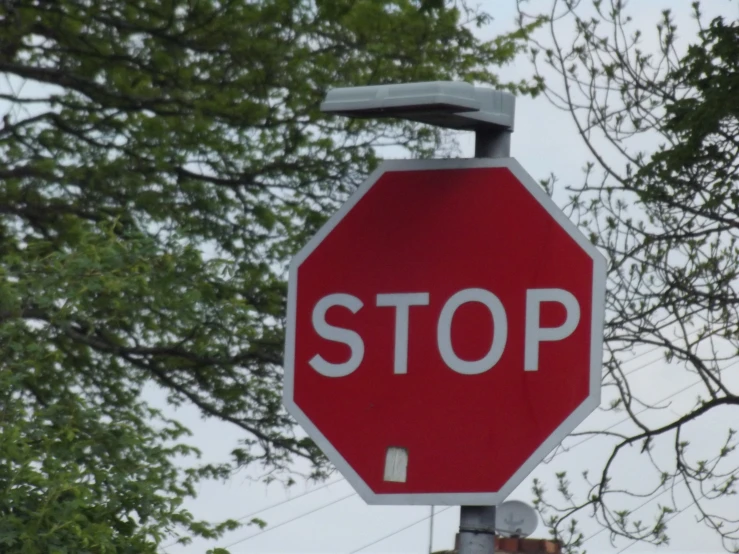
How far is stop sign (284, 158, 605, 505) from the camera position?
6.98 ft

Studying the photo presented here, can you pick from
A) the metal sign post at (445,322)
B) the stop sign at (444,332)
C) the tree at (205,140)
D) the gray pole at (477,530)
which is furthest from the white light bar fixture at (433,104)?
the tree at (205,140)

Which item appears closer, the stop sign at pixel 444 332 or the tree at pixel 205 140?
the stop sign at pixel 444 332

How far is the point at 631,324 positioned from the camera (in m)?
6.66

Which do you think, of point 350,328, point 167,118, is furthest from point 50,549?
point 167,118

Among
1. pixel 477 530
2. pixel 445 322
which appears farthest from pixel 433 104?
pixel 477 530

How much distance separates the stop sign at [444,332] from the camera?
2.13 metres

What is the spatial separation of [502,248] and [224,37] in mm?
7902

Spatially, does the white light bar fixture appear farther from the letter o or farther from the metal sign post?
the letter o

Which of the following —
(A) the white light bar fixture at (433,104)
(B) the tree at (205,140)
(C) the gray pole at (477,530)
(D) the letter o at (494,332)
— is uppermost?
(B) the tree at (205,140)

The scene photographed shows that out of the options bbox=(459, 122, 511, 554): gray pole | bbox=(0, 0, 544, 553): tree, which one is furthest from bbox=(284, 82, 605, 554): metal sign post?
bbox=(0, 0, 544, 553): tree

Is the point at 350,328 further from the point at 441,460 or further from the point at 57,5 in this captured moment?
the point at 57,5

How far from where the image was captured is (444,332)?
2.22 m

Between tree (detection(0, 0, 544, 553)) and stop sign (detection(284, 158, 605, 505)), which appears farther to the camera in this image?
tree (detection(0, 0, 544, 553))

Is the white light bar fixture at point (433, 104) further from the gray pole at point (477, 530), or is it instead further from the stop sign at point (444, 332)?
the gray pole at point (477, 530)
